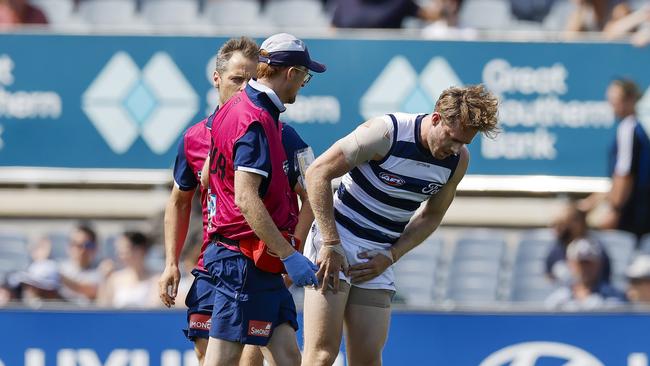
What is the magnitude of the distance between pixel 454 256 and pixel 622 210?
141 centimetres

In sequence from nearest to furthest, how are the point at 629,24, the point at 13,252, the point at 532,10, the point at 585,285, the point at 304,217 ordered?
the point at 304,217 → the point at 585,285 → the point at 13,252 → the point at 629,24 → the point at 532,10

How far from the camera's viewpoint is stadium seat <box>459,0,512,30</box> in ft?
38.4

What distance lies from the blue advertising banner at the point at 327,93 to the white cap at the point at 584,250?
1026 mm

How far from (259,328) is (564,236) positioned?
463 centimetres

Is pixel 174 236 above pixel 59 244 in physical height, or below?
above

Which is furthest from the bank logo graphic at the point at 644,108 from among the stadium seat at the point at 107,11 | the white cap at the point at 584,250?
the stadium seat at the point at 107,11

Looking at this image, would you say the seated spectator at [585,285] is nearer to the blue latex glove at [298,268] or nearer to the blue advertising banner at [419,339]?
the blue advertising banner at [419,339]

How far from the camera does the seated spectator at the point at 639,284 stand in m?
9.28

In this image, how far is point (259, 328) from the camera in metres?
5.72

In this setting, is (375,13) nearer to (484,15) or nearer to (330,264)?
(484,15)

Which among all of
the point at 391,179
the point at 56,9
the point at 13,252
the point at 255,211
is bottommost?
the point at 13,252

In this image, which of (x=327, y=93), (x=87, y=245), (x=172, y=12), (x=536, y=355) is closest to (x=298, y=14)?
(x=172, y=12)

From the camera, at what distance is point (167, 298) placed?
6414 mm

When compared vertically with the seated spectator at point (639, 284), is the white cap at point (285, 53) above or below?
above
